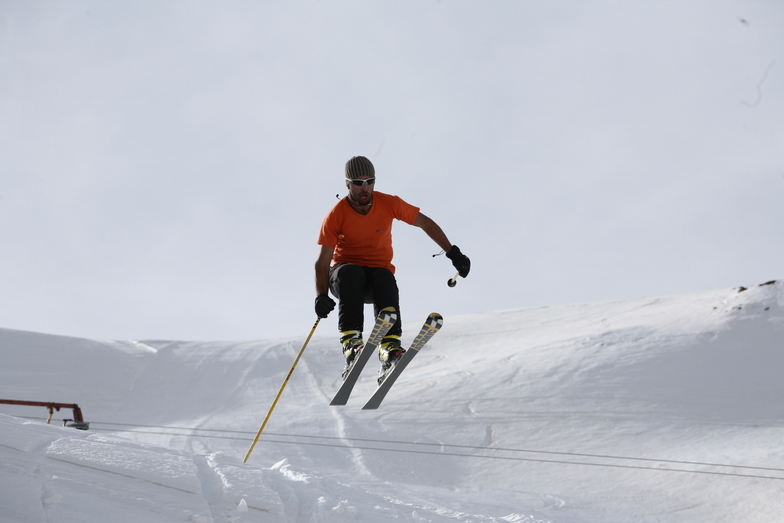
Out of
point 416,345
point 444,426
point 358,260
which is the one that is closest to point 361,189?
point 358,260

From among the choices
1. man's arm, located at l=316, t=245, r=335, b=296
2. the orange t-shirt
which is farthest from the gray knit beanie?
man's arm, located at l=316, t=245, r=335, b=296

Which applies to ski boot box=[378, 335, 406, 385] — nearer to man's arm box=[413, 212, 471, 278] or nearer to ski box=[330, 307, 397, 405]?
ski box=[330, 307, 397, 405]

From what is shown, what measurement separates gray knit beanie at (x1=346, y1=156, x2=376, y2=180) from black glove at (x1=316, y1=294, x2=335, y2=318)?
879mm

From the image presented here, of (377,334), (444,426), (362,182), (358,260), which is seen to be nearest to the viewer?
(377,334)

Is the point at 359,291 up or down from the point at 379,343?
up

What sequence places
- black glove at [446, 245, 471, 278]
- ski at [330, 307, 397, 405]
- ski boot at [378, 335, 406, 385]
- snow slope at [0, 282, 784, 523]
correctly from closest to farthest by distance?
snow slope at [0, 282, 784, 523], ski at [330, 307, 397, 405], ski boot at [378, 335, 406, 385], black glove at [446, 245, 471, 278]

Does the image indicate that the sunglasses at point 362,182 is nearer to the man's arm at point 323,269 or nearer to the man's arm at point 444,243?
the man's arm at point 323,269

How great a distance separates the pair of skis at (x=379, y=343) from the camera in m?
4.86

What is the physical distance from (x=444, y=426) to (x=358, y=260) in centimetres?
306

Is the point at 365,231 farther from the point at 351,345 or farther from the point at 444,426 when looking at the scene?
the point at 444,426

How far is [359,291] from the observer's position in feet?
16.6

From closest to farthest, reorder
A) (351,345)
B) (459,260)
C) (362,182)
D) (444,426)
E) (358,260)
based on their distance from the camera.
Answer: (362,182) → (351,345) → (358,260) → (459,260) → (444,426)

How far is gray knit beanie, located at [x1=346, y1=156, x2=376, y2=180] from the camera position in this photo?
498 cm

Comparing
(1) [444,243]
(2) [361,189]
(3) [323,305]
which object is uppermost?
(2) [361,189]
